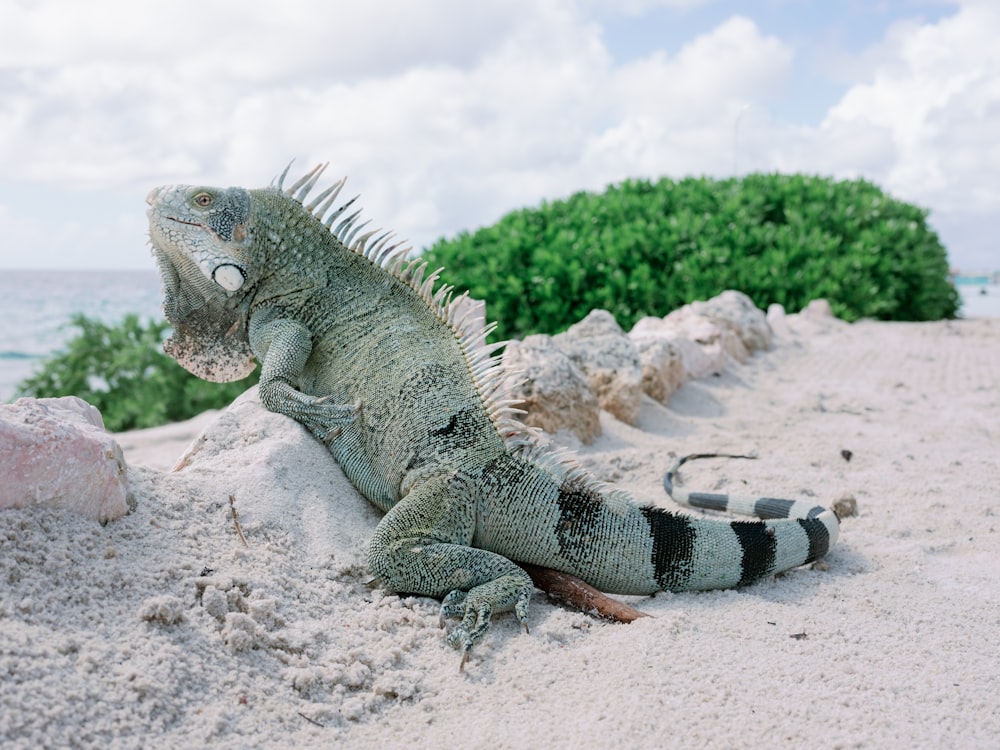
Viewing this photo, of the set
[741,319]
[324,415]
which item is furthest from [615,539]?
[741,319]

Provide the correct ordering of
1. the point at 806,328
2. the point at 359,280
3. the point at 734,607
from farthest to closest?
the point at 806,328 < the point at 359,280 < the point at 734,607

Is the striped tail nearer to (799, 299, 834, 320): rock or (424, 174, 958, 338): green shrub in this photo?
(424, 174, 958, 338): green shrub

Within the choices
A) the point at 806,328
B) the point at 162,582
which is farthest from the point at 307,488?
the point at 806,328

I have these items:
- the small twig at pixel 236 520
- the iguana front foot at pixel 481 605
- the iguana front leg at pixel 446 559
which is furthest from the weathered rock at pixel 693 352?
the small twig at pixel 236 520

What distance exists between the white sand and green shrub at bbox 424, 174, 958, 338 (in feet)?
19.4

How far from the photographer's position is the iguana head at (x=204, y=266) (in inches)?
152

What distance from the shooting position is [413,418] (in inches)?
137

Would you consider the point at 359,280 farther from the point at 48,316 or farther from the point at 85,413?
the point at 48,316

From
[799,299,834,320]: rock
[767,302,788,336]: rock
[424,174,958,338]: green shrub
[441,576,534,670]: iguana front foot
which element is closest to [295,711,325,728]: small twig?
[441,576,534,670]: iguana front foot

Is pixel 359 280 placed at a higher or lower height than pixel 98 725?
higher

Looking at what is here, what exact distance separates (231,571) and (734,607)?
181 centimetres

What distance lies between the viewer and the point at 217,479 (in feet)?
11.4

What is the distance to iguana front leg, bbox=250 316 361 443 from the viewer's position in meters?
3.67

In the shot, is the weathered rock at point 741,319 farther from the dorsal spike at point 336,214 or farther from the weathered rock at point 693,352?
the dorsal spike at point 336,214
